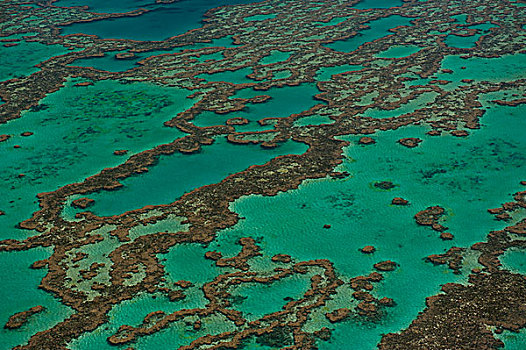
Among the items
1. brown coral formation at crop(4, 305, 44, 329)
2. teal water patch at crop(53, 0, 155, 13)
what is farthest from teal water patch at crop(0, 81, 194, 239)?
teal water patch at crop(53, 0, 155, 13)

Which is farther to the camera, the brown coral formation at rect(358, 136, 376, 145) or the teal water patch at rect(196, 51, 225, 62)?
the teal water patch at rect(196, 51, 225, 62)

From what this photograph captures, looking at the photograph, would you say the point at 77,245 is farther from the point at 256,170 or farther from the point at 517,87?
the point at 517,87

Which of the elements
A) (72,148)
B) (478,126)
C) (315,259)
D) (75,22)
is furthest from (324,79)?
(75,22)

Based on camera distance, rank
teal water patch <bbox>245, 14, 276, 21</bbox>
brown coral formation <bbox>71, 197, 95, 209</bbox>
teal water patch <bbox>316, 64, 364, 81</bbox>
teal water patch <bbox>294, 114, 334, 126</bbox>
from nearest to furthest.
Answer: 1. brown coral formation <bbox>71, 197, 95, 209</bbox>
2. teal water patch <bbox>294, 114, 334, 126</bbox>
3. teal water patch <bbox>316, 64, 364, 81</bbox>
4. teal water patch <bbox>245, 14, 276, 21</bbox>

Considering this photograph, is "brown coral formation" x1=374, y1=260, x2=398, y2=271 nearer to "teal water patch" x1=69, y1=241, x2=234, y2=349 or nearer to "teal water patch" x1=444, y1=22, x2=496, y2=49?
"teal water patch" x1=69, y1=241, x2=234, y2=349

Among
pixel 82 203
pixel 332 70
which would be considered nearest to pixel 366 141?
pixel 332 70
